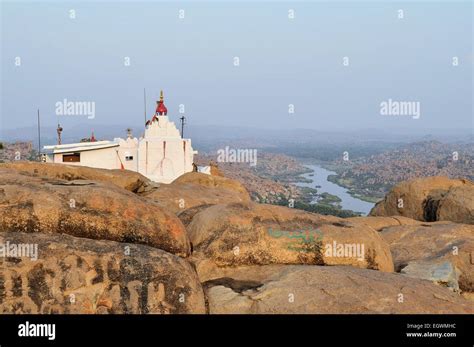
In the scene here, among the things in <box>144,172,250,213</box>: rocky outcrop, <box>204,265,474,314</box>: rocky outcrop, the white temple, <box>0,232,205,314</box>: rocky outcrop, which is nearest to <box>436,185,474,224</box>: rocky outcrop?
<box>144,172,250,213</box>: rocky outcrop

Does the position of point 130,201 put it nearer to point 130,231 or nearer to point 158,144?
point 130,231

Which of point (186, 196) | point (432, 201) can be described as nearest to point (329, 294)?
point (186, 196)

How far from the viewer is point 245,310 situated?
10289 millimetres

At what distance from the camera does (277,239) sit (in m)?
12.3

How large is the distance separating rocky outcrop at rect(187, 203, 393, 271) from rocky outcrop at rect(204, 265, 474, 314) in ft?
2.59

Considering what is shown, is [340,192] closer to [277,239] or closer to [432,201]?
[432,201]

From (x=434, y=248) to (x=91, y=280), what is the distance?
1018 centimetres

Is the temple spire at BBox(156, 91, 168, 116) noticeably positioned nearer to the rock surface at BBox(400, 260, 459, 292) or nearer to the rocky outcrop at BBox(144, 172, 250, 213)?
the rocky outcrop at BBox(144, 172, 250, 213)

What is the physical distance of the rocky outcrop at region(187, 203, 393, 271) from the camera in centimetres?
1209

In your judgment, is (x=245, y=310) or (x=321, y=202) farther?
(x=321, y=202)

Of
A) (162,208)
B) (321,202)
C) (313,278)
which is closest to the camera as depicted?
(313,278)

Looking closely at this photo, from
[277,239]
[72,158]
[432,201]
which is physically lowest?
[432,201]
